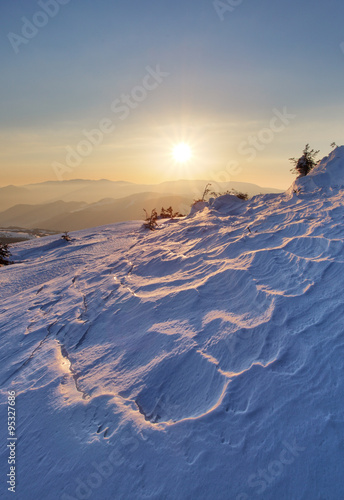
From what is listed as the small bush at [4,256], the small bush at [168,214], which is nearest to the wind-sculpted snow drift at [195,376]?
the small bush at [4,256]

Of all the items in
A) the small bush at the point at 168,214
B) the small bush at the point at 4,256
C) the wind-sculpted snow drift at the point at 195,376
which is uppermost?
the small bush at the point at 168,214

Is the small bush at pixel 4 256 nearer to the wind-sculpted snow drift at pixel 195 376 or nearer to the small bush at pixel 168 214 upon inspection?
the wind-sculpted snow drift at pixel 195 376

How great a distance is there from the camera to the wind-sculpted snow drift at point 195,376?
1.41 m

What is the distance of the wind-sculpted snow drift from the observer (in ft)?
4.62

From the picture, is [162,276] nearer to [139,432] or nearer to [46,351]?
[46,351]

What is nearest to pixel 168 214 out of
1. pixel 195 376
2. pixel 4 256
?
pixel 4 256

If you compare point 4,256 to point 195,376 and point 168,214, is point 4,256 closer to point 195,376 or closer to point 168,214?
point 168,214

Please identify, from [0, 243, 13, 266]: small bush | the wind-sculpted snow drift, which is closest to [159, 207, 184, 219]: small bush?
[0, 243, 13, 266]: small bush

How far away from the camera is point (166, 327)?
2.56m

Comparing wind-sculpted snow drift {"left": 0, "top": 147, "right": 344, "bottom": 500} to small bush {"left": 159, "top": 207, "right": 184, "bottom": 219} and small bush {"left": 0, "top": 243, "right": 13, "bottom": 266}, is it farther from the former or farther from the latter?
small bush {"left": 159, "top": 207, "right": 184, "bottom": 219}

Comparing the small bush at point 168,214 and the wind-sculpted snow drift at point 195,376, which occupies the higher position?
the small bush at point 168,214

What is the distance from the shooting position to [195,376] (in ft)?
6.57

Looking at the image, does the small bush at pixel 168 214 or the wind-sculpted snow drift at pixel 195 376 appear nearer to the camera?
the wind-sculpted snow drift at pixel 195 376

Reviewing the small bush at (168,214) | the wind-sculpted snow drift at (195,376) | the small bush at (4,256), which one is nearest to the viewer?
the wind-sculpted snow drift at (195,376)
